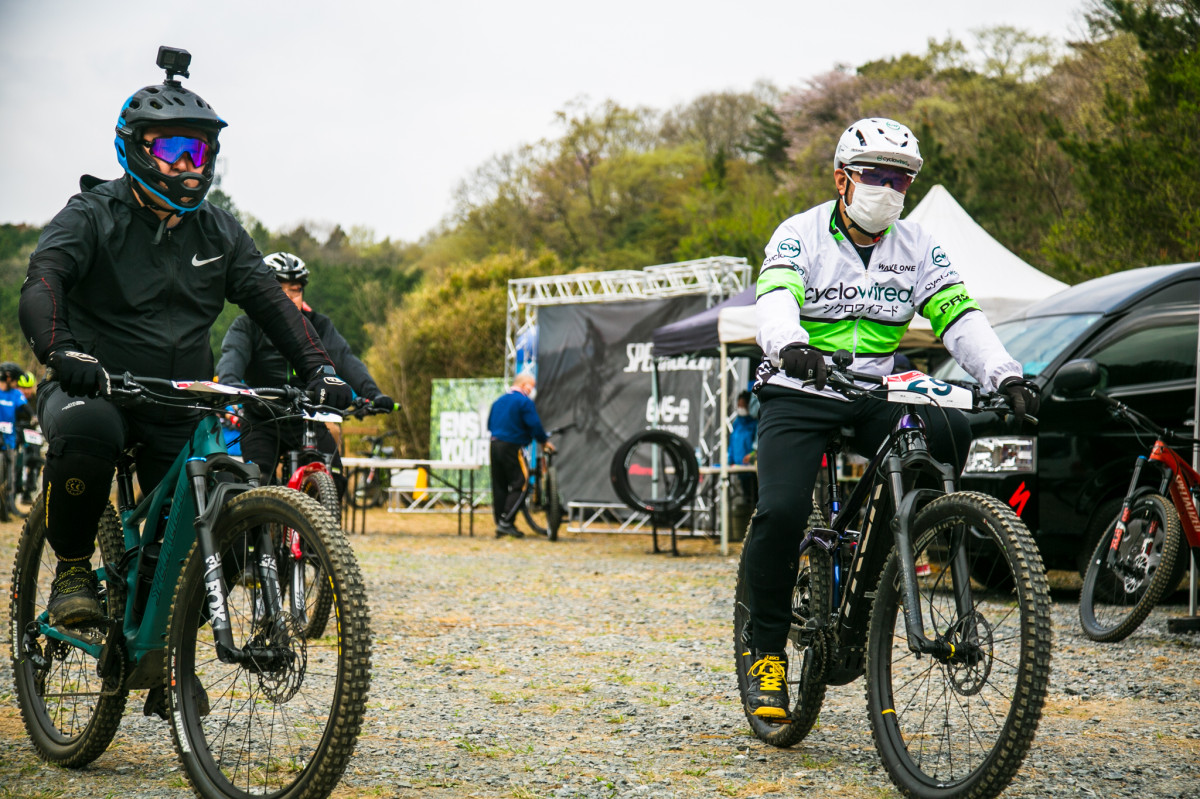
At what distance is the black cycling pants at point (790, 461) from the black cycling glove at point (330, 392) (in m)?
1.39

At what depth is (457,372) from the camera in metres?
31.7

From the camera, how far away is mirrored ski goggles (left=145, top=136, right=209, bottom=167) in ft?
11.8

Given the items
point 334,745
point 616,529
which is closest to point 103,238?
point 334,745

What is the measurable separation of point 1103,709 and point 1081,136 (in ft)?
74.9

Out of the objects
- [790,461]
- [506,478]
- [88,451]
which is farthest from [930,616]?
[506,478]

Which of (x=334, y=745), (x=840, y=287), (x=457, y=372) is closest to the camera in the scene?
(x=334, y=745)

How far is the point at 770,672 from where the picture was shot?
4.03 metres

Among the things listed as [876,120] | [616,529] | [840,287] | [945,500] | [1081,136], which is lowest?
[616,529]

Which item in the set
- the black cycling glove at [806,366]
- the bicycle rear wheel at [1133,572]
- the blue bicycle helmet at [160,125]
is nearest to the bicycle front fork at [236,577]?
the blue bicycle helmet at [160,125]

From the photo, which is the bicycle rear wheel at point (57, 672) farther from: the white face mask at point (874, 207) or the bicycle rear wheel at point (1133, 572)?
the bicycle rear wheel at point (1133, 572)

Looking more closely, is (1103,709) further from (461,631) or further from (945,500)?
(461,631)

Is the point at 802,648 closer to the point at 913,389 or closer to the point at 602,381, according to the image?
the point at 913,389

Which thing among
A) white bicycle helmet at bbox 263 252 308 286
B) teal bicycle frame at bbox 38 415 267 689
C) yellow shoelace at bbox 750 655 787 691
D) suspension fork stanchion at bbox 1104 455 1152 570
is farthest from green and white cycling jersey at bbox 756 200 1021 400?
white bicycle helmet at bbox 263 252 308 286

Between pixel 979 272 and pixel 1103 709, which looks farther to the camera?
pixel 979 272
